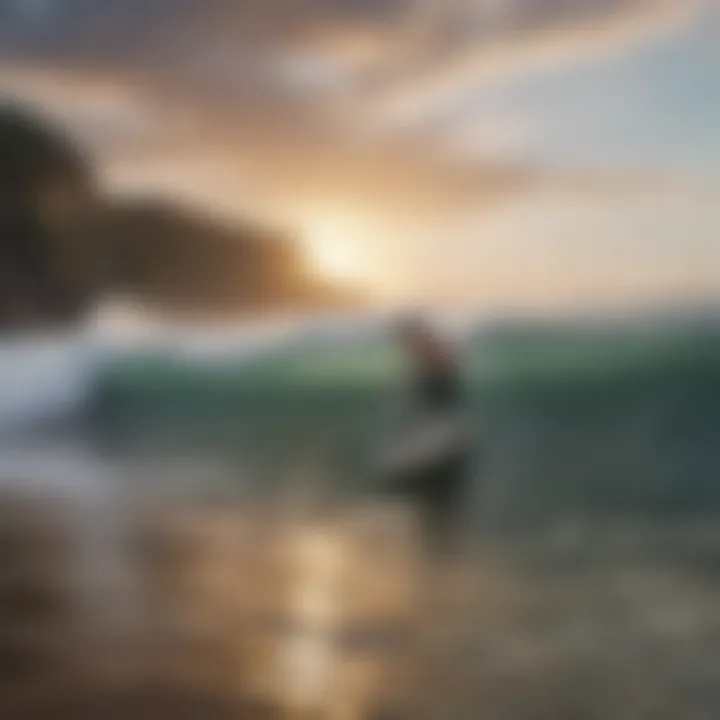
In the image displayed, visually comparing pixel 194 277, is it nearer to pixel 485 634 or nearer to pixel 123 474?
pixel 123 474

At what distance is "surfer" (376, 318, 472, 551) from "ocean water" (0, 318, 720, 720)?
0.05ft

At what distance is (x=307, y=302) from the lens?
978 mm

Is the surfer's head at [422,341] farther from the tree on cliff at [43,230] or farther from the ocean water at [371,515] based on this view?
the tree on cliff at [43,230]

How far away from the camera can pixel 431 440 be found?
955 millimetres

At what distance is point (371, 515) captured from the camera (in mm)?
940

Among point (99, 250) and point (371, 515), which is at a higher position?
point (99, 250)

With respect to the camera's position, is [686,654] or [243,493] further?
[243,493]

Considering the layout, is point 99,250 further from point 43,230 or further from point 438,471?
point 438,471

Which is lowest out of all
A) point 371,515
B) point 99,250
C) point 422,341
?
point 371,515

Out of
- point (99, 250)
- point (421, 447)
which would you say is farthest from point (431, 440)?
point (99, 250)

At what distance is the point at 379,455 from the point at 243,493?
0.13 metres

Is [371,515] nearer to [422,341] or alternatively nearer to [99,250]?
[422,341]

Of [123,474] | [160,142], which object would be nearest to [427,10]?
[160,142]

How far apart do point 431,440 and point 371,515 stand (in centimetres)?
8
